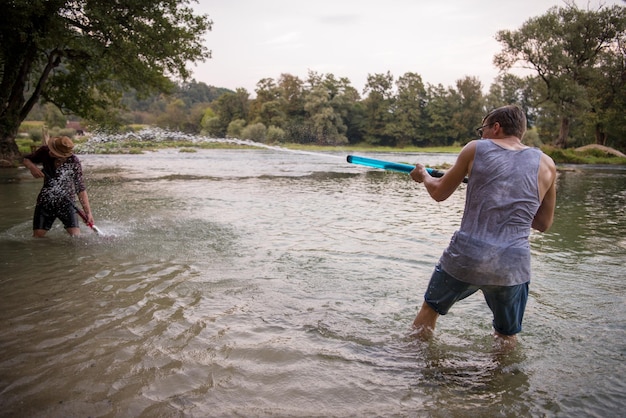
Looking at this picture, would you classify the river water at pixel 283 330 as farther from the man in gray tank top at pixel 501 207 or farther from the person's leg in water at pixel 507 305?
the man in gray tank top at pixel 501 207

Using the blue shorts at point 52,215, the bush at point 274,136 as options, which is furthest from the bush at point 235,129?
the blue shorts at point 52,215

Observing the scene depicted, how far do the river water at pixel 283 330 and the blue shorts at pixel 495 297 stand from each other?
48 cm

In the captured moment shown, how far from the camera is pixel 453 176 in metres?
3.87

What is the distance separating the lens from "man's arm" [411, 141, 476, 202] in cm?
376

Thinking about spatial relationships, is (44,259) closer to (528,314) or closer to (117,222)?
(117,222)

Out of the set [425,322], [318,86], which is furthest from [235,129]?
[425,322]

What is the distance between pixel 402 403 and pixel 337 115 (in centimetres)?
9507

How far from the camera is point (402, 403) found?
138 inches

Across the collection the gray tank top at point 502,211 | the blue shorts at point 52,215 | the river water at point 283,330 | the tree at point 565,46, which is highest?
the tree at point 565,46

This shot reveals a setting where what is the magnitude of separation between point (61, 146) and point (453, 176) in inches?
279

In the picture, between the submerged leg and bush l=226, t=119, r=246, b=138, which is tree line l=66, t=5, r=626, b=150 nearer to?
bush l=226, t=119, r=246, b=138

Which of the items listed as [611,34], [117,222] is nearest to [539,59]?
[611,34]

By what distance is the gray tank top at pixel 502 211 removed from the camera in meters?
3.64

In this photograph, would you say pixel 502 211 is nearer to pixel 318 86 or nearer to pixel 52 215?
pixel 52 215
